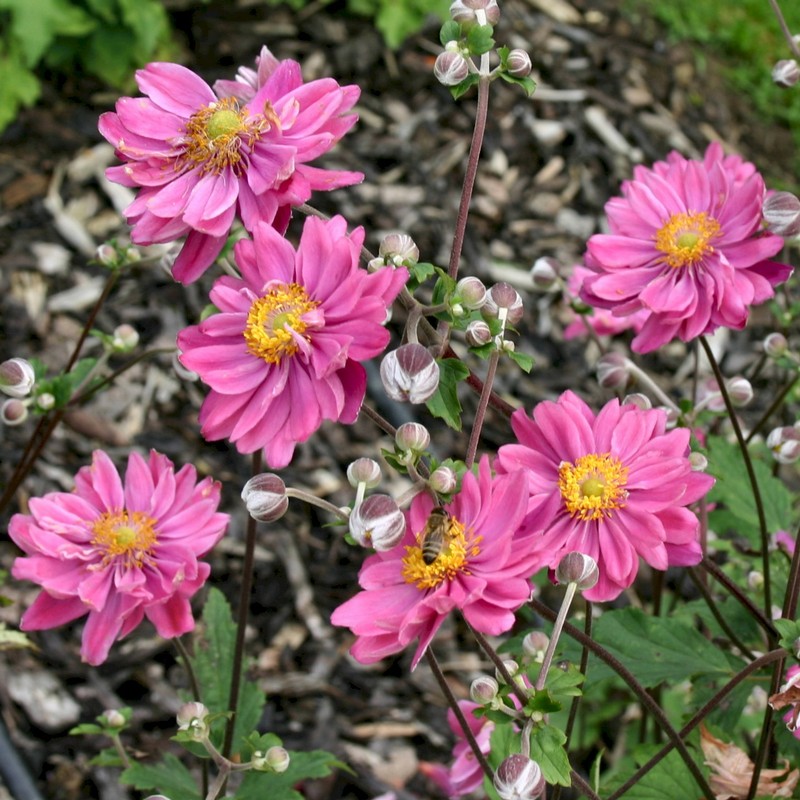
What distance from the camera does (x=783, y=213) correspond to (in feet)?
6.05

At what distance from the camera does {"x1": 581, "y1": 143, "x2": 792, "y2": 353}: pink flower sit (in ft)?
6.44

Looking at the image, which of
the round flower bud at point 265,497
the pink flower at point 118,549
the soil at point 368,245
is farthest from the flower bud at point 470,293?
the soil at point 368,245

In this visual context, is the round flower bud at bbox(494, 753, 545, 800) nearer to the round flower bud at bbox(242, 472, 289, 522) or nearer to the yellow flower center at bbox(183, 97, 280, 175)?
the round flower bud at bbox(242, 472, 289, 522)

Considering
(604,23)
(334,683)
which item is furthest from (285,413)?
(604,23)

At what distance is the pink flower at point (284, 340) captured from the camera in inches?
60.0

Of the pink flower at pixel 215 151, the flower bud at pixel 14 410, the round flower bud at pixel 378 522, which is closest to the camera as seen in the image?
the round flower bud at pixel 378 522

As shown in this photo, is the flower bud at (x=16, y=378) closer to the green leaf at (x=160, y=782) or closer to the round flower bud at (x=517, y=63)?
the green leaf at (x=160, y=782)

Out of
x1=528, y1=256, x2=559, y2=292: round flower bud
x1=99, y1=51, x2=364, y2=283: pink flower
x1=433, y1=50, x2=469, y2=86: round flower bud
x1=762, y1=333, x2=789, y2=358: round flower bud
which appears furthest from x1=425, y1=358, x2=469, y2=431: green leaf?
x1=762, y1=333, x2=789, y2=358: round flower bud

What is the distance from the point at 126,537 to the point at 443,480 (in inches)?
28.9

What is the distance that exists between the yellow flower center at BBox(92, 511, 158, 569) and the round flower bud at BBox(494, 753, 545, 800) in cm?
80

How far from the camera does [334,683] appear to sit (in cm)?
314

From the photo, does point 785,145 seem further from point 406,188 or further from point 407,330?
point 407,330

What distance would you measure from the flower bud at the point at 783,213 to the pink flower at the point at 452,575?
2.40ft

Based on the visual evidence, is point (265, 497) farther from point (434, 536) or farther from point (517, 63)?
point (517, 63)
